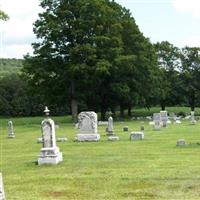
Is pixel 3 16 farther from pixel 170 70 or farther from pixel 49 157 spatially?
pixel 170 70

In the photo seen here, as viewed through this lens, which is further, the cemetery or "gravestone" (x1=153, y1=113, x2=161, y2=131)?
"gravestone" (x1=153, y1=113, x2=161, y2=131)

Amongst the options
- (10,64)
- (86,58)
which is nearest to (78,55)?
(86,58)

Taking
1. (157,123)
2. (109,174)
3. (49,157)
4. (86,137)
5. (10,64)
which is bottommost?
(109,174)

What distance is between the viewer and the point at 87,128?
31875 millimetres

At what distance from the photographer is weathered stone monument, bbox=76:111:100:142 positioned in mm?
31527

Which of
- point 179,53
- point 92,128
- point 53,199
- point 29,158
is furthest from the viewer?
point 179,53

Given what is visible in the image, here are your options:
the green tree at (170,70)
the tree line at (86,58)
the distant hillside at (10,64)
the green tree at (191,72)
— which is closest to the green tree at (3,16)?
the tree line at (86,58)

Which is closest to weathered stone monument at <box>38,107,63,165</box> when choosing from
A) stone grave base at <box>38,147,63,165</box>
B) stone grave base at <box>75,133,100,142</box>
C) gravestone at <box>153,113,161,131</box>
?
stone grave base at <box>38,147,63,165</box>

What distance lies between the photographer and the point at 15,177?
1692 cm

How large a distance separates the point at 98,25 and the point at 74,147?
110 ft

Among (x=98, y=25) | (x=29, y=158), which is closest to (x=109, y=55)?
(x=98, y=25)

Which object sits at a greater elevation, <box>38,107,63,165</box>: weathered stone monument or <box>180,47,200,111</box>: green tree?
<box>180,47,200,111</box>: green tree

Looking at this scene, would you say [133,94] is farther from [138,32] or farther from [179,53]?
[179,53]

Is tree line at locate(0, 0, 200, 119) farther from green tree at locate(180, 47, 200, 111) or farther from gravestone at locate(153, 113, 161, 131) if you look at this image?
green tree at locate(180, 47, 200, 111)
